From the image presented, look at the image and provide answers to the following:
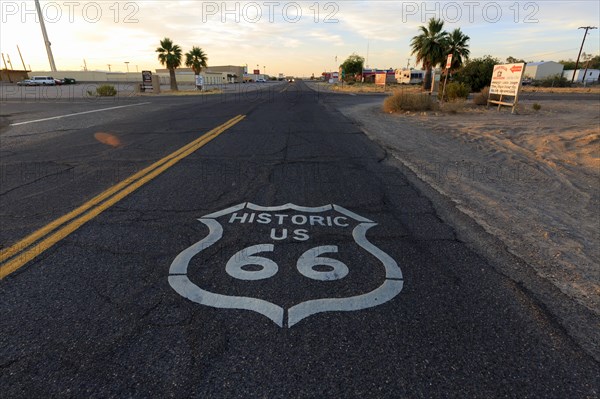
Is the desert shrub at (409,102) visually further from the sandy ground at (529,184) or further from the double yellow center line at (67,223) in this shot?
the double yellow center line at (67,223)

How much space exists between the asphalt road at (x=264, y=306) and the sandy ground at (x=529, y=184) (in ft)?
2.22

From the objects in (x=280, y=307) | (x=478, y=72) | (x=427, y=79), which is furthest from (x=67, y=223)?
(x=427, y=79)

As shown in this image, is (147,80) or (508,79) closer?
(508,79)

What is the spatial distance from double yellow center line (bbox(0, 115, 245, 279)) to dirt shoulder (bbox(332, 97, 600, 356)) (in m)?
4.43

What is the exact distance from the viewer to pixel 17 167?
6.34 m

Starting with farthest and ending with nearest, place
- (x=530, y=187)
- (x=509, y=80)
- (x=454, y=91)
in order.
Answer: (x=454, y=91)
(x=509, y=80)
(x=530, y=187)

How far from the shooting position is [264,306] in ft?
8.07

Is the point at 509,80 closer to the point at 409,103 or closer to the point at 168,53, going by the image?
the point at 409,103

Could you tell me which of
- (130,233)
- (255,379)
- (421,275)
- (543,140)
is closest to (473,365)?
(421,275)

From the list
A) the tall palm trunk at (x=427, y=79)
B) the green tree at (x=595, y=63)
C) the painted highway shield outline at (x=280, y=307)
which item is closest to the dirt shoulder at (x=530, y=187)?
the painted highway shield outline at (x=280, y=307)

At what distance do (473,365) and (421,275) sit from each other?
1.00 m

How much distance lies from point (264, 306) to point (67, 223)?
2.76m

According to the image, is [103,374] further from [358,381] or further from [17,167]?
[17,167]

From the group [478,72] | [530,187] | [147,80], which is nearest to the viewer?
[530,187]
